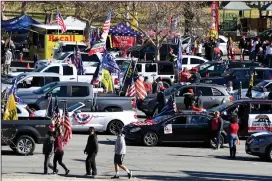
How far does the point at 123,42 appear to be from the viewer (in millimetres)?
49156

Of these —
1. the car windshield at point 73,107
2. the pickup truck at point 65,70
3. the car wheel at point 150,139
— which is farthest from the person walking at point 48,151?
the pickup truck at point 65,70

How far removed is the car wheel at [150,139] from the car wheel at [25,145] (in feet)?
14.4

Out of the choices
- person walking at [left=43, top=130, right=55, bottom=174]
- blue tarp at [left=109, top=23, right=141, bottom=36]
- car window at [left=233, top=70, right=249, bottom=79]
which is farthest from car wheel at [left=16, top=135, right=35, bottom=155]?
blue tarp at [left=109, top=23, right=141, bottom=36]

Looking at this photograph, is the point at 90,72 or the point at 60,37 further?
the point at 60,37

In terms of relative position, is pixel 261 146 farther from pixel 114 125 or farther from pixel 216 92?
pixel 216 92

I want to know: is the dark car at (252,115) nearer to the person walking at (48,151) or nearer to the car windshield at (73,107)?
the car windshield at (73,107)

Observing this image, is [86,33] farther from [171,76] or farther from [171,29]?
[171,76]

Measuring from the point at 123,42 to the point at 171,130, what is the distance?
2310 cm

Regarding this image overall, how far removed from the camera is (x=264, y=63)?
46031 millimetres

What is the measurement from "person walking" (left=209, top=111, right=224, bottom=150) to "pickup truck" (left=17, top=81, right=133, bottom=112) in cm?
475

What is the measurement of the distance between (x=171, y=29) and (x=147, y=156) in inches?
840

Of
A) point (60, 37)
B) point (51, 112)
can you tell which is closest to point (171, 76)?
point (60, 37)

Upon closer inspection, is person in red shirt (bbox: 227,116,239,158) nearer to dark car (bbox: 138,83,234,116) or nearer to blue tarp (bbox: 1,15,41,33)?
dark car (bbox: 138,83,234,116)

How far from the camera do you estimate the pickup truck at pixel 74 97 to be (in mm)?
30156
